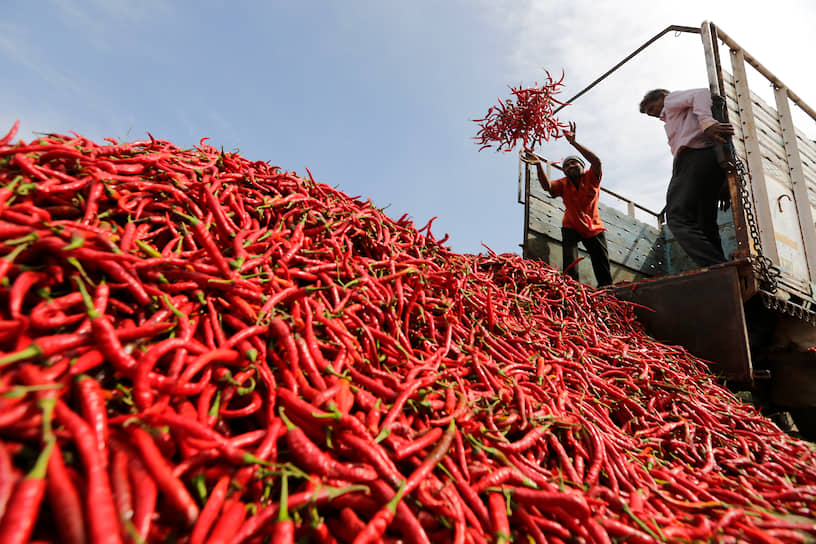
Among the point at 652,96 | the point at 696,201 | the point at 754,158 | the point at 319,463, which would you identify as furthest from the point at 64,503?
the point at 754,158

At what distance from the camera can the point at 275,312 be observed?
193 centimetres

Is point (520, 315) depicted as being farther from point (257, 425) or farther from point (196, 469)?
point (196, 469)

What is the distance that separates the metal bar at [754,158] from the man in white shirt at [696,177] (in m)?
1.55

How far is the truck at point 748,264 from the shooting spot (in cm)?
410

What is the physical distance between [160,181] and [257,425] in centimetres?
161

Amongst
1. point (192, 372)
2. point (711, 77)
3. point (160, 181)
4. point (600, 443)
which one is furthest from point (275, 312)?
point (711, 77)

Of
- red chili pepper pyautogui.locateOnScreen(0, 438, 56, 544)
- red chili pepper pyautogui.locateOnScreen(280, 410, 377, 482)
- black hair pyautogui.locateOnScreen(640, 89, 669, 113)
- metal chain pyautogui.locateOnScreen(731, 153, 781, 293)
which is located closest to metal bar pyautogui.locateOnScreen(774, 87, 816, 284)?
black hair pyautogui.locateOnScreen(640, 89, 669, 113)

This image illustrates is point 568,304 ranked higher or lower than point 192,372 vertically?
higher

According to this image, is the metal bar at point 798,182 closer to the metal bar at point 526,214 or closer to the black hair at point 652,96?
the black hair at point 652,96

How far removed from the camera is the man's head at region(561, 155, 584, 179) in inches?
268

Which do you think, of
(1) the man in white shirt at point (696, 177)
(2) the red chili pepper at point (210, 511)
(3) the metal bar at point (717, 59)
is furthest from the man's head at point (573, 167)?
(2) the red chili pepper at point (210, 511)

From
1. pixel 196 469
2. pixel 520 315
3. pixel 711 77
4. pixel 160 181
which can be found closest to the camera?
pixel 196 469

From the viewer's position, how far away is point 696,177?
529 cm

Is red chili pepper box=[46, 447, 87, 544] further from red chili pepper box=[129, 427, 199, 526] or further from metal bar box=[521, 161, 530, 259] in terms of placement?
metal bar box=[521, 161, 530, 259]
